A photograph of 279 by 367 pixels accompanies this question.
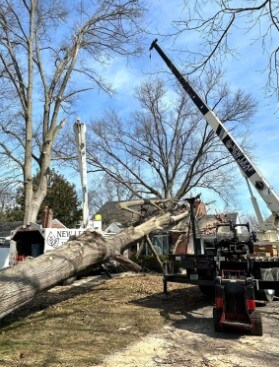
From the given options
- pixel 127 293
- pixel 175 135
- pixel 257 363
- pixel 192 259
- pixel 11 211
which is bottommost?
pixel 257 363

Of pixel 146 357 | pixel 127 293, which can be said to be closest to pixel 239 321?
pixel 146 357

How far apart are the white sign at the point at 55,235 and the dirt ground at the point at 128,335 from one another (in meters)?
3.44

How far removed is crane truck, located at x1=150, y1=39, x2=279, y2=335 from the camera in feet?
23.6

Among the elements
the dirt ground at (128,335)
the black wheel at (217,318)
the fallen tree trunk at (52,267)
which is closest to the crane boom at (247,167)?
the dirt ground at (128,335)

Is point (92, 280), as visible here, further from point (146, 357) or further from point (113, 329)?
point (146, 357)

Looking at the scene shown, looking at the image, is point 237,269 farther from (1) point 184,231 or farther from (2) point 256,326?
(1) point 184,231

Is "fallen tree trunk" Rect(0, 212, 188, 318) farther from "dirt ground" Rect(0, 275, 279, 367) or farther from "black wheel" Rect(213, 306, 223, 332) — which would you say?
"black wheel" Rect(213, 306, 223, 332)

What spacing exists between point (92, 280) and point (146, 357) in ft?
28.5

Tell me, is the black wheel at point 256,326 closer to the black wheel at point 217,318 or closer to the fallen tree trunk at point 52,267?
the black wheel at point 217,318

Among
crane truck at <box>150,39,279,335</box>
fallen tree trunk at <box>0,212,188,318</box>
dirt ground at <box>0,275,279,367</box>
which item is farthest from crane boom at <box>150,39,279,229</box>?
fallen tree trunk at <box>0,212,188,318</box>

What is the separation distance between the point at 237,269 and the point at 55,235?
296 inches

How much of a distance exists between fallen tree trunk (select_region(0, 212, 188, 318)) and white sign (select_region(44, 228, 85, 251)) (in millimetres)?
3043

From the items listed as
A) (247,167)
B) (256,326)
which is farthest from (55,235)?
(256,326)

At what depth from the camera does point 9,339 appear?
273 inches
